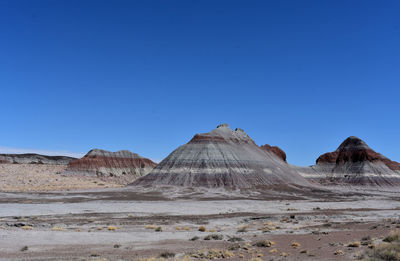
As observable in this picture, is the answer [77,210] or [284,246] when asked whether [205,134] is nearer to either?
[77,210]

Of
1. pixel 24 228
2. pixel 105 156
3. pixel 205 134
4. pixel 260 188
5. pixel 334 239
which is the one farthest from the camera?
pixel 105 156

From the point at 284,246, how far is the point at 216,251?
4745 millimetres

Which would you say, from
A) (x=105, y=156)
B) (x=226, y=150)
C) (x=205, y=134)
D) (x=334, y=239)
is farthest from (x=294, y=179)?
(x=334, y=239)

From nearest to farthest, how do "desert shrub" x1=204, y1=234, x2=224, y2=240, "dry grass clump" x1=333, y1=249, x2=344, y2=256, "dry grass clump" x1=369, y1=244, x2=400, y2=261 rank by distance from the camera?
"dry grass clump" x1=369, y1=244, x2=400, y2=261 → "dry grass clump" x1=333, y1=249, x2=344, y2=256 → "desert shrub" x1=204, y1=234, x2=224, y2=240

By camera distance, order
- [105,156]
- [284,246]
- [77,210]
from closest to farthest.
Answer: [284,246], [77,210], [105,156]

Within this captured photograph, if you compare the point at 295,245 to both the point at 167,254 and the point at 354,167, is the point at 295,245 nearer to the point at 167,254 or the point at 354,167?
the point at 167,254

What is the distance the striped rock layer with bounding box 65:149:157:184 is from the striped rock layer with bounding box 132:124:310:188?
2877 cm

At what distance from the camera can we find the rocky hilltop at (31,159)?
447ft

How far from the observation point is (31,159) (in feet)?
470

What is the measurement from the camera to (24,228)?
25531 mm

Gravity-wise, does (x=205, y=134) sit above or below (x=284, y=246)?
above

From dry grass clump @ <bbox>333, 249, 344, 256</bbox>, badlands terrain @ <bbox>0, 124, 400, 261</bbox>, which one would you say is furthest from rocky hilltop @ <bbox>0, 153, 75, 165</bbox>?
dry grass clump @ <bbox>333, 249, 344, 256</bbox>

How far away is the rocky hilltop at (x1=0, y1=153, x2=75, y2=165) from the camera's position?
13621 cm

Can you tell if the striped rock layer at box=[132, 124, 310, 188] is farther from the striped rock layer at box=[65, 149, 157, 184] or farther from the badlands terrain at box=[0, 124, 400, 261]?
the striped rock layer at box=[65, 149, 157, 184]
